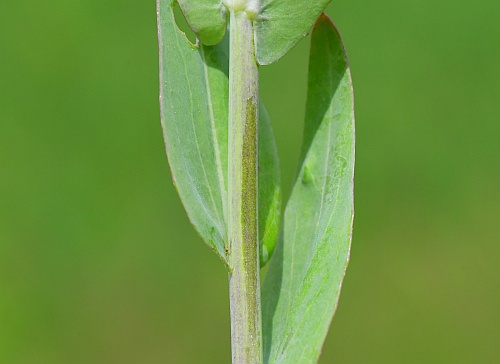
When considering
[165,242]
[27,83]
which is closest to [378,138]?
[165,242]

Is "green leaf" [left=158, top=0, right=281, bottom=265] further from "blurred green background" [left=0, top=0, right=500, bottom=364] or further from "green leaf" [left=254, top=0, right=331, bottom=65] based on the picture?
"blurred green background" [left=0, top=0, right=500, bottom=364]

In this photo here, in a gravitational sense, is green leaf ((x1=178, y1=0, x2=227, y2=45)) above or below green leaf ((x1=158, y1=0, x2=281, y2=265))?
above

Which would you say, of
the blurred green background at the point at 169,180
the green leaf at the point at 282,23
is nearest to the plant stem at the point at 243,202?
the green leaf at the point at 282,23

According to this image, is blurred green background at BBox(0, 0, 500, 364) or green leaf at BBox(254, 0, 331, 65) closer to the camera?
green leaf at BBox(254, 0, 331, 65)

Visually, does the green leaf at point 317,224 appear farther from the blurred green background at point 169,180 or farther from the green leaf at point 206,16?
the blurred green background at point 169,180

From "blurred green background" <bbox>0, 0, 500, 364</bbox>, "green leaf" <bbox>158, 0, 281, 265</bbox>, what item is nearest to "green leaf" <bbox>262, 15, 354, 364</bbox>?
"green leaf" <bbox>158, 0, 281, 265</bbox>

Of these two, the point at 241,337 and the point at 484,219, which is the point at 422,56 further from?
the point at 241,337
